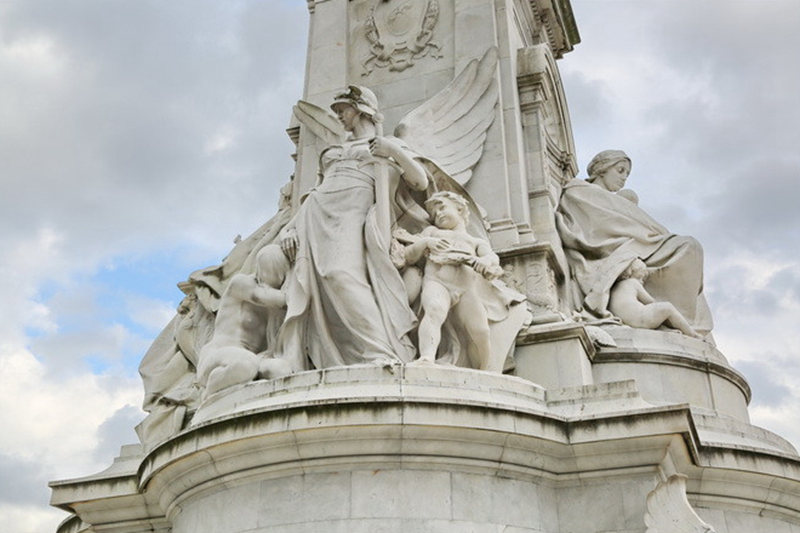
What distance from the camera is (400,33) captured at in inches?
574

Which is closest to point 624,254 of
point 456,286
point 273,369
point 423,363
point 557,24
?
point 456,286

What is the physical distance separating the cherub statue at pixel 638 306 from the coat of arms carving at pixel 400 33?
426 cm

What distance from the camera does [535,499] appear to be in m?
9.06

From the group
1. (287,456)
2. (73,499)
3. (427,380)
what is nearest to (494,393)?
(427,380)

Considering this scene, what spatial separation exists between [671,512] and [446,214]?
4.18 metres

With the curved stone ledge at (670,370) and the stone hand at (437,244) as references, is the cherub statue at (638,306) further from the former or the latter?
the stone hand at (437,244)

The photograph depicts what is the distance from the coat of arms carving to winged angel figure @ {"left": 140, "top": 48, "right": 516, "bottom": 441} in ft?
3.88

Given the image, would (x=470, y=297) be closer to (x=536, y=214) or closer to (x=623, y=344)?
(x=623, y=344)

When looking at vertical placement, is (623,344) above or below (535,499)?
above

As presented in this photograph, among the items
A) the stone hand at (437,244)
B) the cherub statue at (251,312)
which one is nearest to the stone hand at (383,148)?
the stone hand at (437,244)

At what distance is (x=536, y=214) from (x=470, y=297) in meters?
3.30

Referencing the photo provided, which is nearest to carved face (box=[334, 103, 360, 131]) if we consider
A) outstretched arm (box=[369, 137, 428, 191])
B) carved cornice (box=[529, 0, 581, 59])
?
outstretched arm (box=[369, 137, 428, 191])

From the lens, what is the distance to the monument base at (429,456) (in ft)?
28.8

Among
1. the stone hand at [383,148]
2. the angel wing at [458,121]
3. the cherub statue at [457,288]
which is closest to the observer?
the cherub statue at [457,288]
